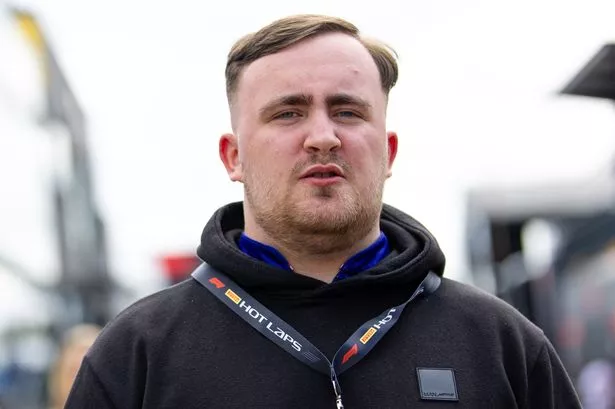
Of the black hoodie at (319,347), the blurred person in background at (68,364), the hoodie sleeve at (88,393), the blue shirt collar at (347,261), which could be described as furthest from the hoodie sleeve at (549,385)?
the blurred person in background at (68,364)

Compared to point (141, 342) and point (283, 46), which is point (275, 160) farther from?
point (141, 342)

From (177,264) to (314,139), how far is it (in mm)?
15472

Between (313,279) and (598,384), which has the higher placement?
(313,279)

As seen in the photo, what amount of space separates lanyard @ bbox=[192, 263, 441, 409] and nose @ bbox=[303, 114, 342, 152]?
0.39 metres

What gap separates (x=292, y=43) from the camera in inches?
116

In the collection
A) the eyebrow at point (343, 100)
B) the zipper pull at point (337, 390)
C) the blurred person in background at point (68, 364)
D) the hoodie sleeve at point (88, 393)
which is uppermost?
the eyebrow at point (343, 100)

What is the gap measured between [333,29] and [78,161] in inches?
682

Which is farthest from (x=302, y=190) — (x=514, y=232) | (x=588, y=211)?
(x=588, y=211)

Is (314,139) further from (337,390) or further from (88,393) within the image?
(88,393)

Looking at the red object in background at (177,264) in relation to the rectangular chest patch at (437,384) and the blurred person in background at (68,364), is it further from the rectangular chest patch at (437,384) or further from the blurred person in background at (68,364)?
the rectangular chest patch at (437,384)

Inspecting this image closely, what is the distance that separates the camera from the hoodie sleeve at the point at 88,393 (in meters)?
2.73

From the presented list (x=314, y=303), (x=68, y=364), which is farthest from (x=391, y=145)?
(x=68, y=364)

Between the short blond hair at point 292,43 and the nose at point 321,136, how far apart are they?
231 mm

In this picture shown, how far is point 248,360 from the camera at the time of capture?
109 inches
